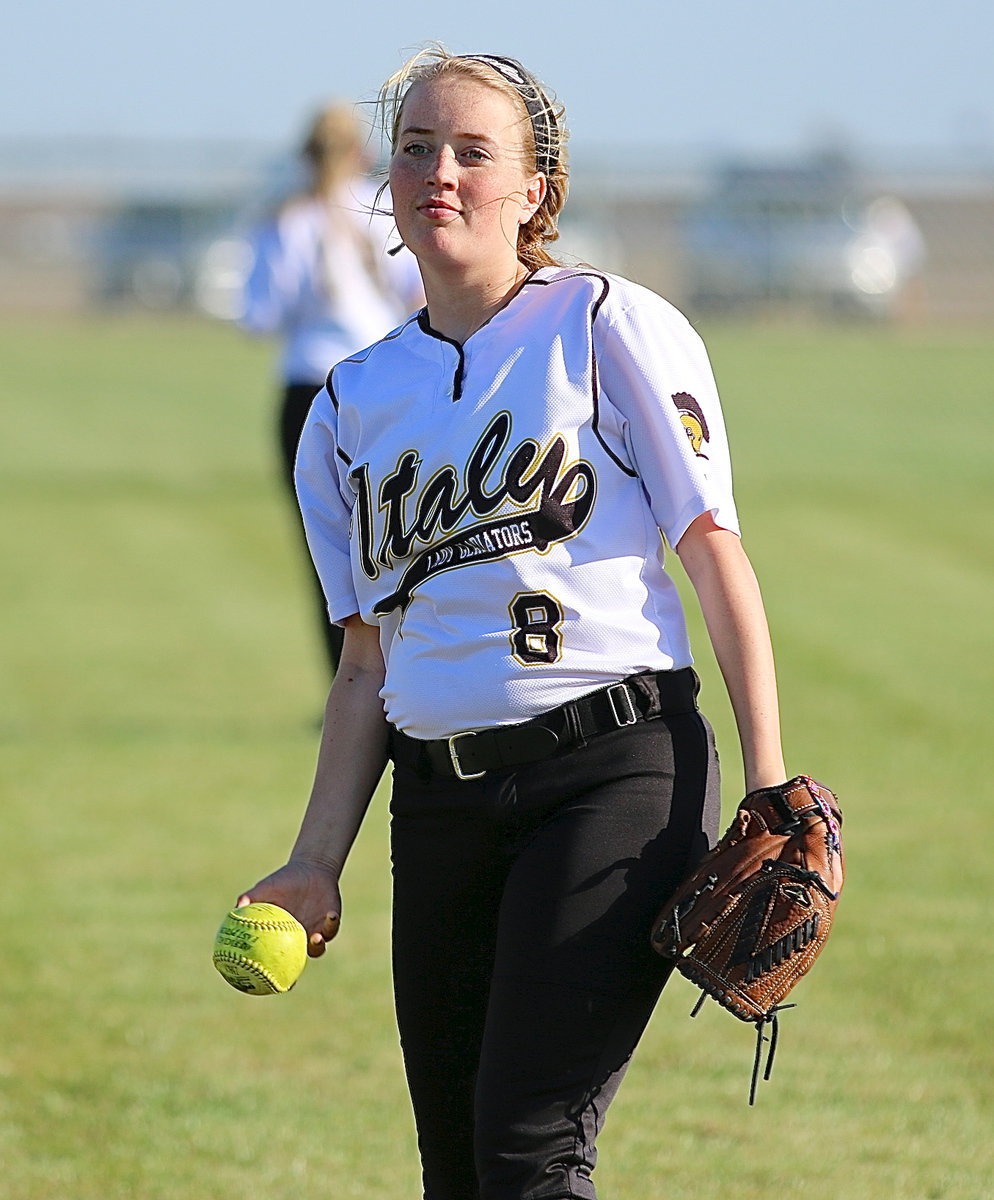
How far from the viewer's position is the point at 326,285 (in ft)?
23.3

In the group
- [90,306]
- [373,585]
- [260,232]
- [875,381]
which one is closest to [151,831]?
[260,232]

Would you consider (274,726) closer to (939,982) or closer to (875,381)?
(939,982)

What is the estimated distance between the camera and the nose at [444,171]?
2.69 metres

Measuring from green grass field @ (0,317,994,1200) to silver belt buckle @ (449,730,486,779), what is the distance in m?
1.44

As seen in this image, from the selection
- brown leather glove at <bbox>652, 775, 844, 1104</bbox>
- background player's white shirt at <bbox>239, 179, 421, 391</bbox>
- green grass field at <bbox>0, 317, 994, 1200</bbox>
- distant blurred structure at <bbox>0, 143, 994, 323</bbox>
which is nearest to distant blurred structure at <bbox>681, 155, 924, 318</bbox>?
distant blurred structure at <bbox>0, 143, 994, 323</bbox>

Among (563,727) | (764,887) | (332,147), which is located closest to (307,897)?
(563,727)

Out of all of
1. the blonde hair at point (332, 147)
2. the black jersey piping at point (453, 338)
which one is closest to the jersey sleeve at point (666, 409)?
the black jersey piping at point (453, 338)

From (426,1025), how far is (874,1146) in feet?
5.05

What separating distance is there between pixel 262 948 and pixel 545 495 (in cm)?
82

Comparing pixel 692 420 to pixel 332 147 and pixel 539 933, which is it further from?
pixel 332 147

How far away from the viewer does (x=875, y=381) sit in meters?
23.6

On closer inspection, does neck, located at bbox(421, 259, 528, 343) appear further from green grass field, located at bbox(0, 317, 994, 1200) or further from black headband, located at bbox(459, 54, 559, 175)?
green grass field, located at bbox(0, 317, 994, 1200)

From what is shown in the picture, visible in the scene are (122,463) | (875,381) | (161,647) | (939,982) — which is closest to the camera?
(939,982)

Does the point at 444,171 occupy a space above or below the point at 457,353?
above
